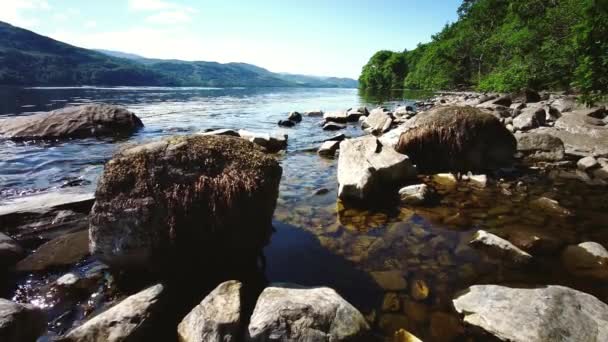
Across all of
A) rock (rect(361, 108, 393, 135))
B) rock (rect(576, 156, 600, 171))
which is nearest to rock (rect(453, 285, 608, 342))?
rock (rect(576, 156, 600, 171))

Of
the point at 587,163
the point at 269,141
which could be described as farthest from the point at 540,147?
the point at 269,141

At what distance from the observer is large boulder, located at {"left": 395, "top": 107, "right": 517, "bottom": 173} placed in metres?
8.98

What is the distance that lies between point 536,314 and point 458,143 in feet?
20.8

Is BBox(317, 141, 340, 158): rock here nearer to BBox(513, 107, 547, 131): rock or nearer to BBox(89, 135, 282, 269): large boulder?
BBox(89, 135, 282, 269): large boulder

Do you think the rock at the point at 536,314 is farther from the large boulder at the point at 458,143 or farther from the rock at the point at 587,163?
the rock at the point at 587,163

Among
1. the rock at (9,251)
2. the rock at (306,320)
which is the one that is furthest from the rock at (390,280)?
the rock at (9,251)

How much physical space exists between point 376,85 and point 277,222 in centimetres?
11987

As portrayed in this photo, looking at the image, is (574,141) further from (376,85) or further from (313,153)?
(376,85)

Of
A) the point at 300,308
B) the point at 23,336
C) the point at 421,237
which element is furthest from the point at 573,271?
the point at 23,336

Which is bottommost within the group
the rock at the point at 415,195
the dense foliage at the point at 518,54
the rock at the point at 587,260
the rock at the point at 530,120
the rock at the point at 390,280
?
the rock at the point at 390,280

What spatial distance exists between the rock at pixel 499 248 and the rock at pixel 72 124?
1707 centimetres

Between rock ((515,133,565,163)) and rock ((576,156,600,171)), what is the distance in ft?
2.19

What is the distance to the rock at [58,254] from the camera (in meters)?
4.50

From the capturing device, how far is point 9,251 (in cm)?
456
